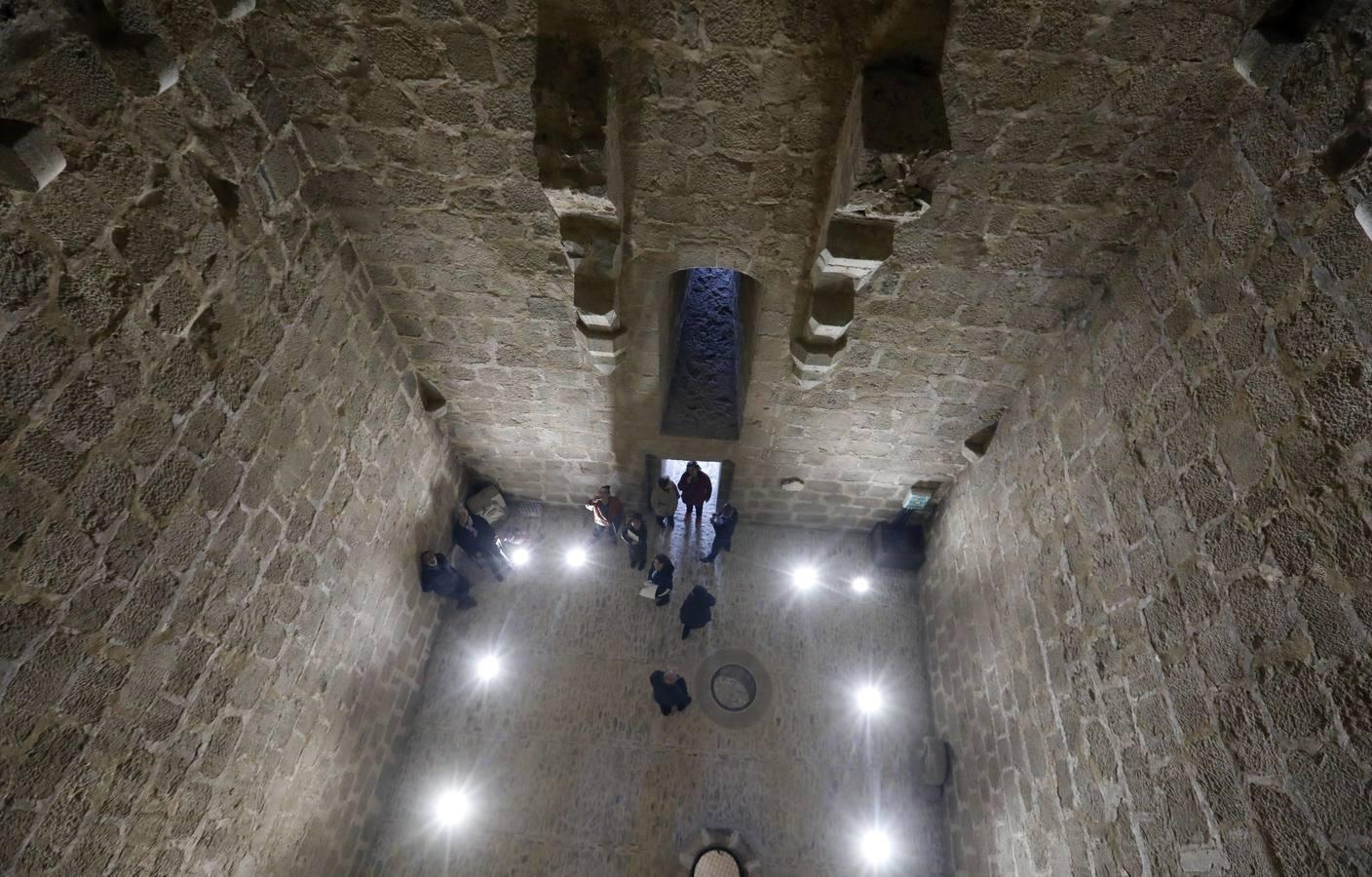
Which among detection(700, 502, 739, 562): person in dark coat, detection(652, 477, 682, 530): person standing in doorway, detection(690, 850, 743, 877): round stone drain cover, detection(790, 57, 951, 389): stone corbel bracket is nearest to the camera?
detection(790, 57, 951, 389): stone corbel bracket

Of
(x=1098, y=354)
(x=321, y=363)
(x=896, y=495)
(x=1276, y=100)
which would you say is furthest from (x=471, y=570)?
(x=1276, y=100)

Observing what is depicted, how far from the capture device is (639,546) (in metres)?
6.38

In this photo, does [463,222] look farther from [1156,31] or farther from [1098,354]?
[1098,354]

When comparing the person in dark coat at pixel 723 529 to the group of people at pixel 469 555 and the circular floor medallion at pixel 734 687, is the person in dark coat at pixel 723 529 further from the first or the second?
the group of people at pixel 469 555

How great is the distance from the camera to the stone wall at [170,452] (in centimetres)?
218

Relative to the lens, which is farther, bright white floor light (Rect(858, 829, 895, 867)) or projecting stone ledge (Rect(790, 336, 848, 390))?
bright white floor light (Rect(858, 829, 895, 867))

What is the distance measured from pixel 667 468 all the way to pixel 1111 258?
5120 mm

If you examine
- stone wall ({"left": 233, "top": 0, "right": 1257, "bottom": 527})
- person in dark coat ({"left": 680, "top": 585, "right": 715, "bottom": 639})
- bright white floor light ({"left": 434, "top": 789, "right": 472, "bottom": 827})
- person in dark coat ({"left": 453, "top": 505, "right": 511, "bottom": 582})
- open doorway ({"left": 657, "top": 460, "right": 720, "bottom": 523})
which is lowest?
bright white floor light ({"left": 434, "top": 789, "right": 472, "bottom": 827})

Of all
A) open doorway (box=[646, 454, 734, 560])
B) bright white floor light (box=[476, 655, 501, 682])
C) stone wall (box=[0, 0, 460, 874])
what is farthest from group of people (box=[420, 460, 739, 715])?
stone wall (box=[0, 0, 460, 874])

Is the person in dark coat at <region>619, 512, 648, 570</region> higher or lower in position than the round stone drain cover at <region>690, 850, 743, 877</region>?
higher

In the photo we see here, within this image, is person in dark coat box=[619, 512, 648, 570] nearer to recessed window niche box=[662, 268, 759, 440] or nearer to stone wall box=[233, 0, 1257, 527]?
recessed window niche box=[662, 268, 759, 440]

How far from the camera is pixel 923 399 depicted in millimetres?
4922

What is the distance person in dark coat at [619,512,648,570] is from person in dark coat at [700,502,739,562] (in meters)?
0.72

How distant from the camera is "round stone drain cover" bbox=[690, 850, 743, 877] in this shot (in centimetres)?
489
